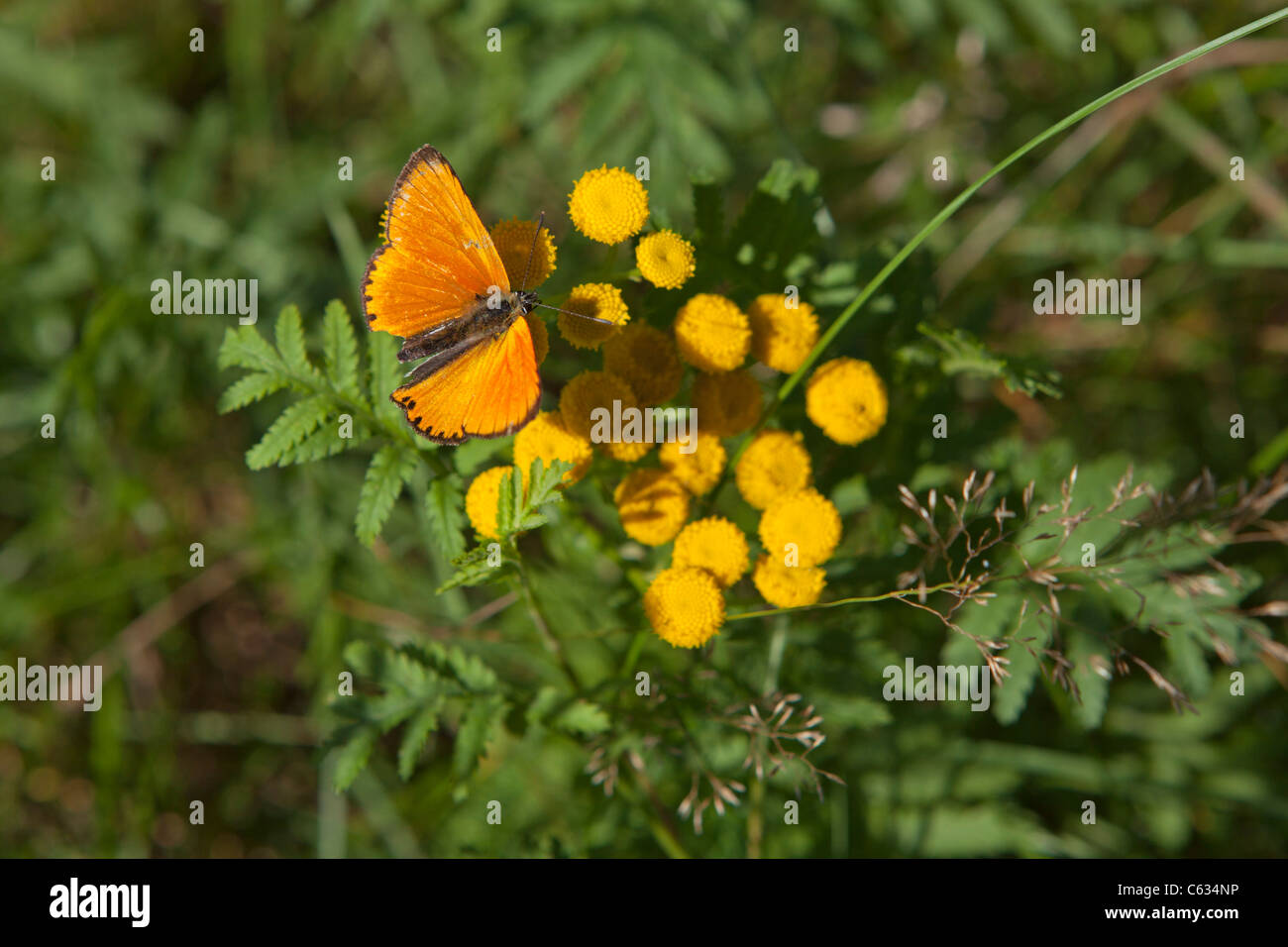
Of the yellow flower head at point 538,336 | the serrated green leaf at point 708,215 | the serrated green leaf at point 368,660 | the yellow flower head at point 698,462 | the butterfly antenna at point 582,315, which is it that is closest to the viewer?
the butterfly antenna at point 582,315

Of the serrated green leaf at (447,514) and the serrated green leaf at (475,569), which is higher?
the serrated green leaf at (447,514)

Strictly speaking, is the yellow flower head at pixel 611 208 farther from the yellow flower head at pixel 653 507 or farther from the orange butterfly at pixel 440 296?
the yellow flower head at pixel 653 507

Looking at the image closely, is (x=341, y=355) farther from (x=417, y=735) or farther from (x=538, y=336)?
(x=417, y=735)

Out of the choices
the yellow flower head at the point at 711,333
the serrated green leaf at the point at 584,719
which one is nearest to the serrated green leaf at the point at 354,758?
the serrated green leaf at the point at 584,719

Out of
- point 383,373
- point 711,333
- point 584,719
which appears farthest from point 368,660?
point 711,333

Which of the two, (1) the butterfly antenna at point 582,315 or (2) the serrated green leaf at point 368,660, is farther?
(2) the serrated green leaf at point 368,660

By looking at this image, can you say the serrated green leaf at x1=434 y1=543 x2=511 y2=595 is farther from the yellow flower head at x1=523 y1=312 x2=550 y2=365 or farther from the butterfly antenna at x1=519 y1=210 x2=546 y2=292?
the butterfly antenna at x1=519 y1=210 x2=546 y2=292
